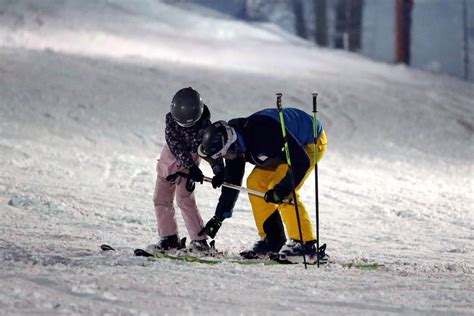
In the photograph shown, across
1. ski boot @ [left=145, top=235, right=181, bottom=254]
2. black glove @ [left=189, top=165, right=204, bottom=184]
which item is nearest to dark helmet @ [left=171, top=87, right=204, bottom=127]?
black glove @ [left=189, top=165, right=204, bottom=184]

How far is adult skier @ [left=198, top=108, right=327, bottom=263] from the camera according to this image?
709 cm

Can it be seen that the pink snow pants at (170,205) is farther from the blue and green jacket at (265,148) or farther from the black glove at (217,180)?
the black glove at (217,180)

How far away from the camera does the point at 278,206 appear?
748 cm

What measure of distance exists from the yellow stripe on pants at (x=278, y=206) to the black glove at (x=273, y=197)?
25 centimetres

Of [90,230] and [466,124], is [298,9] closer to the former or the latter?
[466,124]

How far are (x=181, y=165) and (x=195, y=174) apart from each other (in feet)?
0.61

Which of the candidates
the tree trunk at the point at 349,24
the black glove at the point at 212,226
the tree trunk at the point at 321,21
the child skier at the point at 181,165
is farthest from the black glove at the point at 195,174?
the tree trunk at the point at 321,21

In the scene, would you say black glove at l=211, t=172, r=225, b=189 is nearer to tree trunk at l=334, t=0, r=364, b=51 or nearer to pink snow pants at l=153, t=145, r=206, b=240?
pink snow pants at l=153, t=145, r=206, b=240

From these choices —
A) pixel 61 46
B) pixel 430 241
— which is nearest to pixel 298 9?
pixel 61 46

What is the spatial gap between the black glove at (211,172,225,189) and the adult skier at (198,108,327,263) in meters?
0.15

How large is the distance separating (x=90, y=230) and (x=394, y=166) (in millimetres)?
7307

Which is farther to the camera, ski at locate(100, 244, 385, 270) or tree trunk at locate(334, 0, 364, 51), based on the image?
tree trunk at locate(334, 0, 364, 51)

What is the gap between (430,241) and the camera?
29.7 ft

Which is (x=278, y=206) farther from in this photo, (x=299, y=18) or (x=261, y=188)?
(x=299, y=18)
